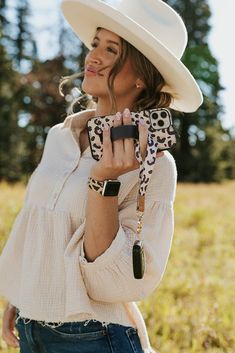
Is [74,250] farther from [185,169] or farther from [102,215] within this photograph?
[185,169]

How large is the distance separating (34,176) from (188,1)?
24.9 meters

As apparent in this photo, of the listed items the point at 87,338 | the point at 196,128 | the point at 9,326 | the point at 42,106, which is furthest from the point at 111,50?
the point at 196,128

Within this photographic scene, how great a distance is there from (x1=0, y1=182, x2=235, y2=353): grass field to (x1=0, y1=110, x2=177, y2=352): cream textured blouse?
1840mm

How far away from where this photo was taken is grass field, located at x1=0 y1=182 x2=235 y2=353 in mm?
4164

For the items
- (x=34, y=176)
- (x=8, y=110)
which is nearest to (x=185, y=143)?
(x=8, y=110)

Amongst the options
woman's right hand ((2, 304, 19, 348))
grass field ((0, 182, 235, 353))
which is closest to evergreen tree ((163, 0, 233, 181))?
grass field ((0, 182, 235, 353))

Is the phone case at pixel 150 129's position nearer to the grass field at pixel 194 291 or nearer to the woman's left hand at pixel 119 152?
the woman's left hand at pixel 119 152

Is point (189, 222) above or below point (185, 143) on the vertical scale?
above

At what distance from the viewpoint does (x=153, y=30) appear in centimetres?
201

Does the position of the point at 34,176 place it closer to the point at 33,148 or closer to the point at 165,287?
the point at 165,287

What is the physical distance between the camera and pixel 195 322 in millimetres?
4449

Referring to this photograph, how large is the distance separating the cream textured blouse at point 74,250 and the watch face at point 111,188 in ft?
0.47

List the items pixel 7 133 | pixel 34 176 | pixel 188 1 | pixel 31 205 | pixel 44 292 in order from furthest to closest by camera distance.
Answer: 1. pixel 188 1
2. pixel 7 133
3. pixel 34 176
4. pixel 31 205
5. pixel 44 292

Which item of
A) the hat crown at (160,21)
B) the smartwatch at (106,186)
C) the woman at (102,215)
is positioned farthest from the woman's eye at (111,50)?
the smartwatch at (106,186)
